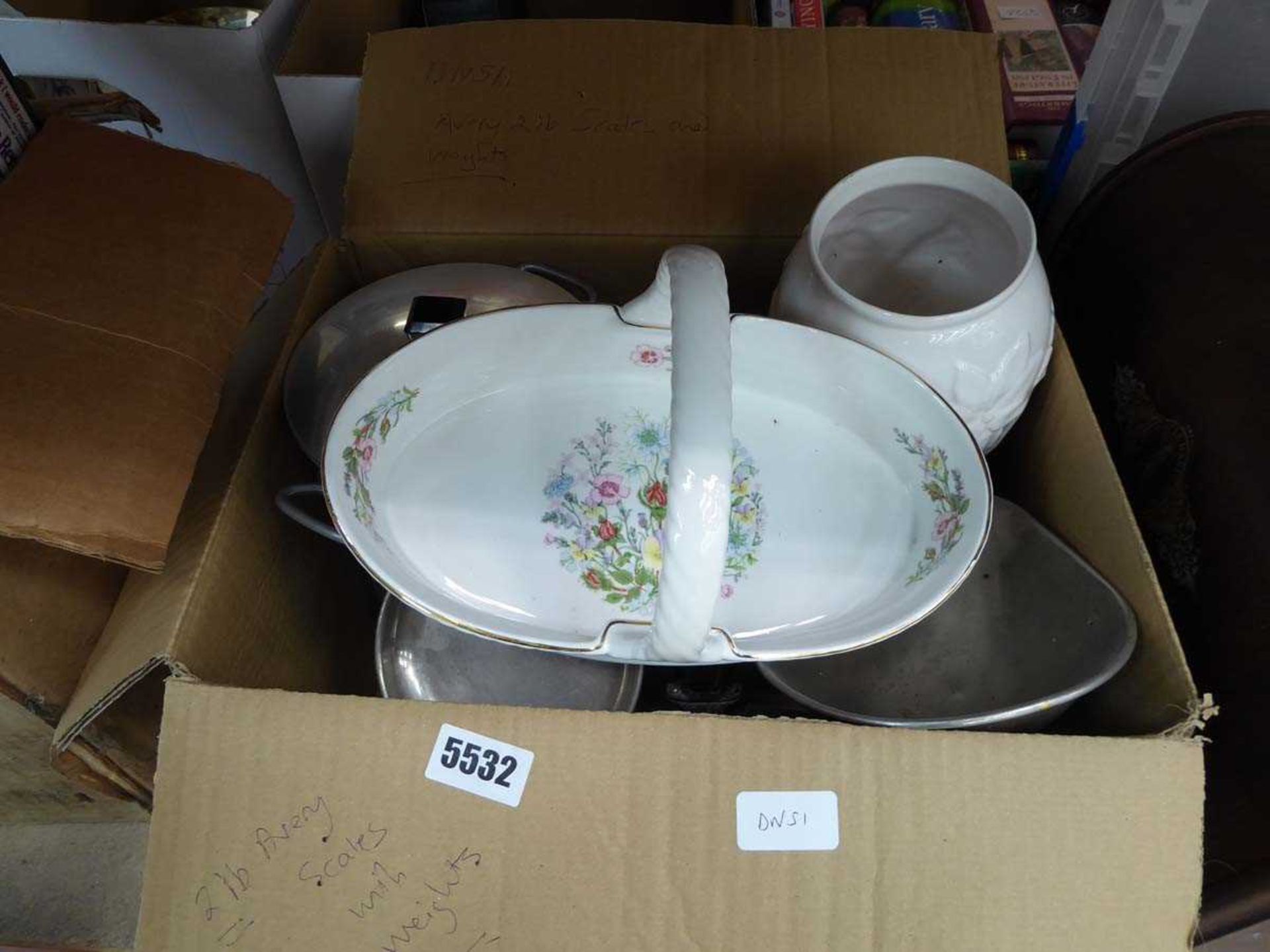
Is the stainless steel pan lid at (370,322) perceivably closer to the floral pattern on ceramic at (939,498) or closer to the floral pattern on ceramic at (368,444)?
the floral pattern on ceramic at (368,444)

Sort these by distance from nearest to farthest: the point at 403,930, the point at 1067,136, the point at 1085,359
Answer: the point at 403,930 → the point at 1085,359 → the point at 1067,136

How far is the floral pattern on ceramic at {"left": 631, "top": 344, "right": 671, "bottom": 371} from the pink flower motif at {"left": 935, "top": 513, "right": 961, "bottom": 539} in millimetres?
197

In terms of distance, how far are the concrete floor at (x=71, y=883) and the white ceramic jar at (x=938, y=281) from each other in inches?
30.5

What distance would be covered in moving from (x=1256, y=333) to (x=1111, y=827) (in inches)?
12.1

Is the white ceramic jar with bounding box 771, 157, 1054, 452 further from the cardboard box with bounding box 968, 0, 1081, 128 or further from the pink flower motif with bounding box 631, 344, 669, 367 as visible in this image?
the cardboard box with bounding box 968, 0, 1081, 128

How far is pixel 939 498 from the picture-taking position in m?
0.56

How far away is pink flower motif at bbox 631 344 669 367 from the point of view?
0.61 metres

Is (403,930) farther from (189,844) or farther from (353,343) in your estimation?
(353,343)

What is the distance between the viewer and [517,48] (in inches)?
29.3

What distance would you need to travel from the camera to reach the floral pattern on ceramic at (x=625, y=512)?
57 cm

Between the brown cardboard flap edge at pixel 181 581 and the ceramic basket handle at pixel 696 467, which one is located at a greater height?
the ceramic basket handle at pixel 696 467

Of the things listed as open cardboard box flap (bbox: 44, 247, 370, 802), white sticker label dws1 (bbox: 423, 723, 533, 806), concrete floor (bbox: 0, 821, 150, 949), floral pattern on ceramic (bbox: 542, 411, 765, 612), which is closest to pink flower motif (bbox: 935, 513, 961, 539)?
floral pattern on ceramic (bbox: 542, 411, 765, 612)

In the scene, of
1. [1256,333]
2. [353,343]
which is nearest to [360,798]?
[353,343]

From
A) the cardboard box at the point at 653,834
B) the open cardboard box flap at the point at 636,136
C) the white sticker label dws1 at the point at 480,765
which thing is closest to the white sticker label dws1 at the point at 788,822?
the cardboard box at the point at 653,834
